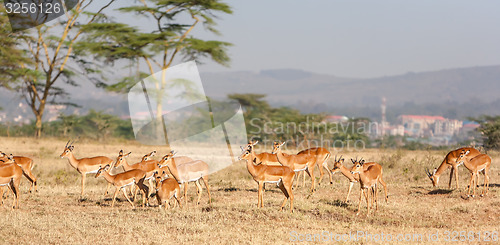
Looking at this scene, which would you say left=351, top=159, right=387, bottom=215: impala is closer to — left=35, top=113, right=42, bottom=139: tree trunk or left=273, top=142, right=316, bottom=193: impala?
left=273, top=142, right=316, bottom=193: impala

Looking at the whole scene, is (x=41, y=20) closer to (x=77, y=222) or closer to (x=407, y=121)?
(x=77, y=222)

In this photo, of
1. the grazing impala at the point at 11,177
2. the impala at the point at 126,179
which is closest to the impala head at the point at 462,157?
the impala at the point at 126,179

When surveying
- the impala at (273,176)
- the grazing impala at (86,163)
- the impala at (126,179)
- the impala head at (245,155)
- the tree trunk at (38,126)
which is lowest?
the tree trunk at (38,126)

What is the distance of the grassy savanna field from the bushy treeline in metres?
23.0

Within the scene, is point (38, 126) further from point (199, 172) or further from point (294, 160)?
point (199, 172)

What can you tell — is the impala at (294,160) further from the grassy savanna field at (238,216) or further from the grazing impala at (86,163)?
the grazing impala at (86,163)

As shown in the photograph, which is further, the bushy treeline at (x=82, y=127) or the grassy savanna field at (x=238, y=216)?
the bushy treeline at (x=82, y=127)

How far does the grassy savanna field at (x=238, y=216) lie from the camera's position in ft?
30.5

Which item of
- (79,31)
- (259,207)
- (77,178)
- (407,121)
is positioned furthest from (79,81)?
(407,121)

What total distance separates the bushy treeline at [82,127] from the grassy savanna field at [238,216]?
75.4 feet

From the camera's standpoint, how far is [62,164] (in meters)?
19.8

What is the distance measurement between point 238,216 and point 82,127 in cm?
4416

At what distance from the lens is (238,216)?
35.1ft

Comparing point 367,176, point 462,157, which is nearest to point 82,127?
point 462,157
